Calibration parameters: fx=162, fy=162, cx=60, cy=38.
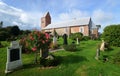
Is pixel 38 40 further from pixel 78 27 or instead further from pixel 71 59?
pixel 78 27

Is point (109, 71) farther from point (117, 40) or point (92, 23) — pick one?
point (92, 23)

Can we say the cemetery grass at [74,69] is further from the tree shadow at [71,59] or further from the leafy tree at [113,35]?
the leafy tree at [113,35]

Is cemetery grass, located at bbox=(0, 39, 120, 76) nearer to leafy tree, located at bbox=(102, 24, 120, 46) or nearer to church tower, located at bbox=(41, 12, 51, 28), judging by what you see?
leafy tree, located at bbox=(102, 24, 120, 46)

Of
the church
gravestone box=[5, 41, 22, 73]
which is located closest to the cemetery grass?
gravestone box=[5, 41, 22, 73]

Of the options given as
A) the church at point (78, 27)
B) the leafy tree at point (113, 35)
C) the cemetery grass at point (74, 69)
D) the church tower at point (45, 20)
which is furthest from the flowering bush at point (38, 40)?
the church tower at point (45, 20)

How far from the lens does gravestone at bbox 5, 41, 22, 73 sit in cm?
1544

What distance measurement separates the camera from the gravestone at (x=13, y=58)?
1544 centimetres

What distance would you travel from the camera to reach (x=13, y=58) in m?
15.9

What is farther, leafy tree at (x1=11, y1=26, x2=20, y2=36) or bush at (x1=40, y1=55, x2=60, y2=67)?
leafy tree at (x1=11, y1=26, x2=20, y2=36)

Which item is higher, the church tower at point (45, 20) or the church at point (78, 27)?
the church tower at point (45, 20)

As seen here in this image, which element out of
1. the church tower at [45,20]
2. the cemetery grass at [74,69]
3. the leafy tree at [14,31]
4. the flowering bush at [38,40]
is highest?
the church tower at [45,20]

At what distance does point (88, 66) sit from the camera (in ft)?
49.9

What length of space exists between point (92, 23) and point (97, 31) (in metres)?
6.50

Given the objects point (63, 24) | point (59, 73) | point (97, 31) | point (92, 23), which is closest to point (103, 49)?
point (59, 73)
